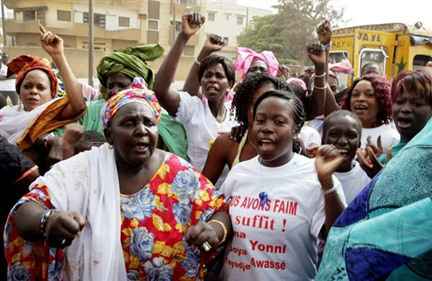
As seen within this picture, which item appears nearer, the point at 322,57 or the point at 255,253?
the point at 255,253

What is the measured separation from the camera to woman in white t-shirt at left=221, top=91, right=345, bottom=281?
1940 mm

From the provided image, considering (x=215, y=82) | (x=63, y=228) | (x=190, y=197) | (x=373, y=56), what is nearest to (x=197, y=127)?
(x=215, y=82)

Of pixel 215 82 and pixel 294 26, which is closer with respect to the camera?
pixel 215 82

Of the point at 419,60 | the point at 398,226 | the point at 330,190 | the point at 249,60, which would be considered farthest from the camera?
the point at 419,60

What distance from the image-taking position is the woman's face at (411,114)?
2.46 meters

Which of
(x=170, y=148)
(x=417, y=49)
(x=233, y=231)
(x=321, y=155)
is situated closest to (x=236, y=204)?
(x=233, y=231)

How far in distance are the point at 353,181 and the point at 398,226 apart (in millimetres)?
1532

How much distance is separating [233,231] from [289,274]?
33 cm

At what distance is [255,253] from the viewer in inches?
78.4

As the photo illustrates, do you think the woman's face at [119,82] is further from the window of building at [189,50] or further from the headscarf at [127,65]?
the window of building at [189,50]

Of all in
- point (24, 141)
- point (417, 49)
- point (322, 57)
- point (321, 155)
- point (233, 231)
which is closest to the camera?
point (321, 155)

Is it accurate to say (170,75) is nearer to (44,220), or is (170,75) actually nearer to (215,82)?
(215,82)

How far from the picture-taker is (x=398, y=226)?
99cm

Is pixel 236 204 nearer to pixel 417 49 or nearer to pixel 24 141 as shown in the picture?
pixel 24 141
